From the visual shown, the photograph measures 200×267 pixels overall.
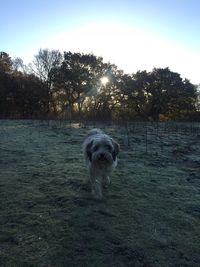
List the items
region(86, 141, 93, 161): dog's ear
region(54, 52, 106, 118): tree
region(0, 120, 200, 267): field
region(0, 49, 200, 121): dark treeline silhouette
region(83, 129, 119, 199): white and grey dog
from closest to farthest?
region(0, 120, 200, 267): field, region(83, 129, 119, 199): white and grey dog, region(86, 141, 93, 161): dog's ear, region(0, 49, 200, 121): dark treeline silhouette, region(54, 52, 106, 118): tree

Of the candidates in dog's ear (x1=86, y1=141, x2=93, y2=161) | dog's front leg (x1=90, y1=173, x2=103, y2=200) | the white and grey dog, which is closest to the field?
dog's front leg (x1=90, y1=173, x2=103, y2=200)

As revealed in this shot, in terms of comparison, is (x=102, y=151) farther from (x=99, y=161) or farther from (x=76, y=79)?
(x=76, y=79)

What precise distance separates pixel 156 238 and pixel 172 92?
36.6 metres

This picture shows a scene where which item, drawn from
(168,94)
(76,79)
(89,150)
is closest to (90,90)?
(76,79)

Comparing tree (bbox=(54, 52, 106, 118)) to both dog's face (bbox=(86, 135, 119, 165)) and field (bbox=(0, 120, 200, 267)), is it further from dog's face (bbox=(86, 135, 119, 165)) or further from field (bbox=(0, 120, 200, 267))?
dog's face (bbox=(86, 135, 119, 165))

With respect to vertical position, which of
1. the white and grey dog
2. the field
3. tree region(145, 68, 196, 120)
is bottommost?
the field

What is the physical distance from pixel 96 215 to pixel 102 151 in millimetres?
1462

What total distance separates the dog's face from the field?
0.65 metres

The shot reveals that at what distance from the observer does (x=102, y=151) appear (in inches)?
252

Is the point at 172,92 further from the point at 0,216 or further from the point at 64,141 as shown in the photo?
the point at 0,216

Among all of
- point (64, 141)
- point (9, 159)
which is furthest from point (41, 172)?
point (64, 141)

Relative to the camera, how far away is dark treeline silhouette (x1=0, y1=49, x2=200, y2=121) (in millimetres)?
37438

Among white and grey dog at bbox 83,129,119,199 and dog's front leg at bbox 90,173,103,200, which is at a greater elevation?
white and grey dog at bbox 83,129,119,199

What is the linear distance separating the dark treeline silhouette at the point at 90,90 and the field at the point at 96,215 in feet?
95.8
